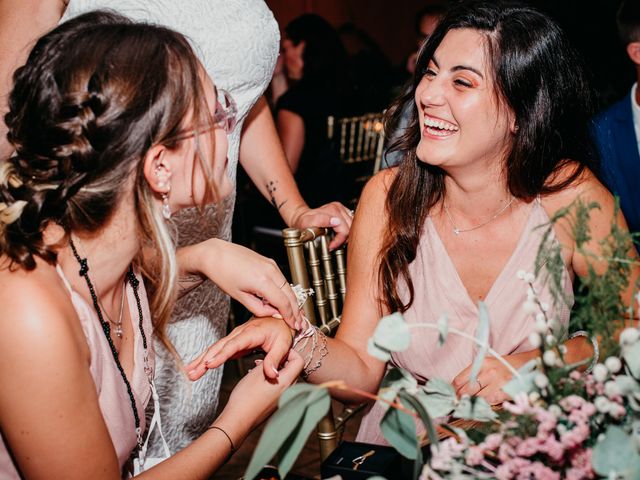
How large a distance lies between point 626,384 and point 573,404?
7cm

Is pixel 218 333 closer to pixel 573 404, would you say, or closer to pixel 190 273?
pixel 190 273

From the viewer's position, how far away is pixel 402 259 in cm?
212

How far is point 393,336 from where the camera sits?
863 mm

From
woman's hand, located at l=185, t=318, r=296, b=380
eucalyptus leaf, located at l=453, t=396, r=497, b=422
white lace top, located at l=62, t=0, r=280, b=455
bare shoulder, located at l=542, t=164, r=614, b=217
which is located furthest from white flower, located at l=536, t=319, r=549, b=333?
bare shoulder, located at l=542, t=164, r=614, b=217

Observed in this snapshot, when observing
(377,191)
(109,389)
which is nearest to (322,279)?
(377,191)

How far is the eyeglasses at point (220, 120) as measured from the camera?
54.7 inches

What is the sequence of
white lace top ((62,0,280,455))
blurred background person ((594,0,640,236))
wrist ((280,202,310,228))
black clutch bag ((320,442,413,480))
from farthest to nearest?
blurred background person ((594,0,640,236)) < wrist ((280,202,310,228)) < white lace top ((62,0,280,455)) < black clutch bag ((320,442,413,480))

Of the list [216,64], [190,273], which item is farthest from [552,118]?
[190,273]

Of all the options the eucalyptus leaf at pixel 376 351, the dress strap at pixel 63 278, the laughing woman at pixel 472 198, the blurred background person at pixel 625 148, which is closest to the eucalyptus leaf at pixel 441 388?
the eucalyptus leaf at pixel 376 351

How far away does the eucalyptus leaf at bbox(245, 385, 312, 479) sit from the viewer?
2.75ft

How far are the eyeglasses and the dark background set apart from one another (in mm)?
1080

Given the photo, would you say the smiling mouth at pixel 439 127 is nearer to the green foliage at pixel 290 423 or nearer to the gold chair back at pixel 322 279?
the gold chair back at pixel 322 279

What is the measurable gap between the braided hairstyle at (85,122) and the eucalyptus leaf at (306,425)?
658 mm

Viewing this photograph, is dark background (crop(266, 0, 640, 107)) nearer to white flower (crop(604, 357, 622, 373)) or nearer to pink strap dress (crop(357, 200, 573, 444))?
pink strap dress (crop(357, 200, 573, 444))
